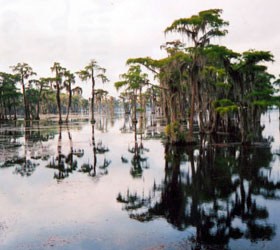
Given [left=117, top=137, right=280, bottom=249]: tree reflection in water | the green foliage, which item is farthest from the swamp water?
the green foliage

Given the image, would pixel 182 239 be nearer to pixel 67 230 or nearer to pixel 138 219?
pixel 138 219

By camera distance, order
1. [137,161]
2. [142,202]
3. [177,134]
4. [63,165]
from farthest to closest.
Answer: [177,134]
[137,161]
[63,165]
[142,202]

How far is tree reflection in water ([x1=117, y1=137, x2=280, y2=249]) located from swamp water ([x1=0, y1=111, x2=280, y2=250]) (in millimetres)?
32

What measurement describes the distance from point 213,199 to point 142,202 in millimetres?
2884

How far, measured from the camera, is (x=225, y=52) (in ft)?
74.3

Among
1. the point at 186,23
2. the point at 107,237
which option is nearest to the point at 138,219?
the point at 107,237

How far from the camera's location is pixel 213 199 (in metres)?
11.4

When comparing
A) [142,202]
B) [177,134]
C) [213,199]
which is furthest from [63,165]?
[177,134]

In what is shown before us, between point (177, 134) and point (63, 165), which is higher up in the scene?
point (177, 134)

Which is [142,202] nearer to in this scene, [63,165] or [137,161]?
[137,161]

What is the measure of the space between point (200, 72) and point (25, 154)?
665 inches

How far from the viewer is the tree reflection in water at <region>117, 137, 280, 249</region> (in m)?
8.57

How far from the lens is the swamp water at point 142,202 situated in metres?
8.19

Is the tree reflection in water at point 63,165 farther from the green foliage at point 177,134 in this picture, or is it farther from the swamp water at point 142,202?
the green foliage at point 177,134
